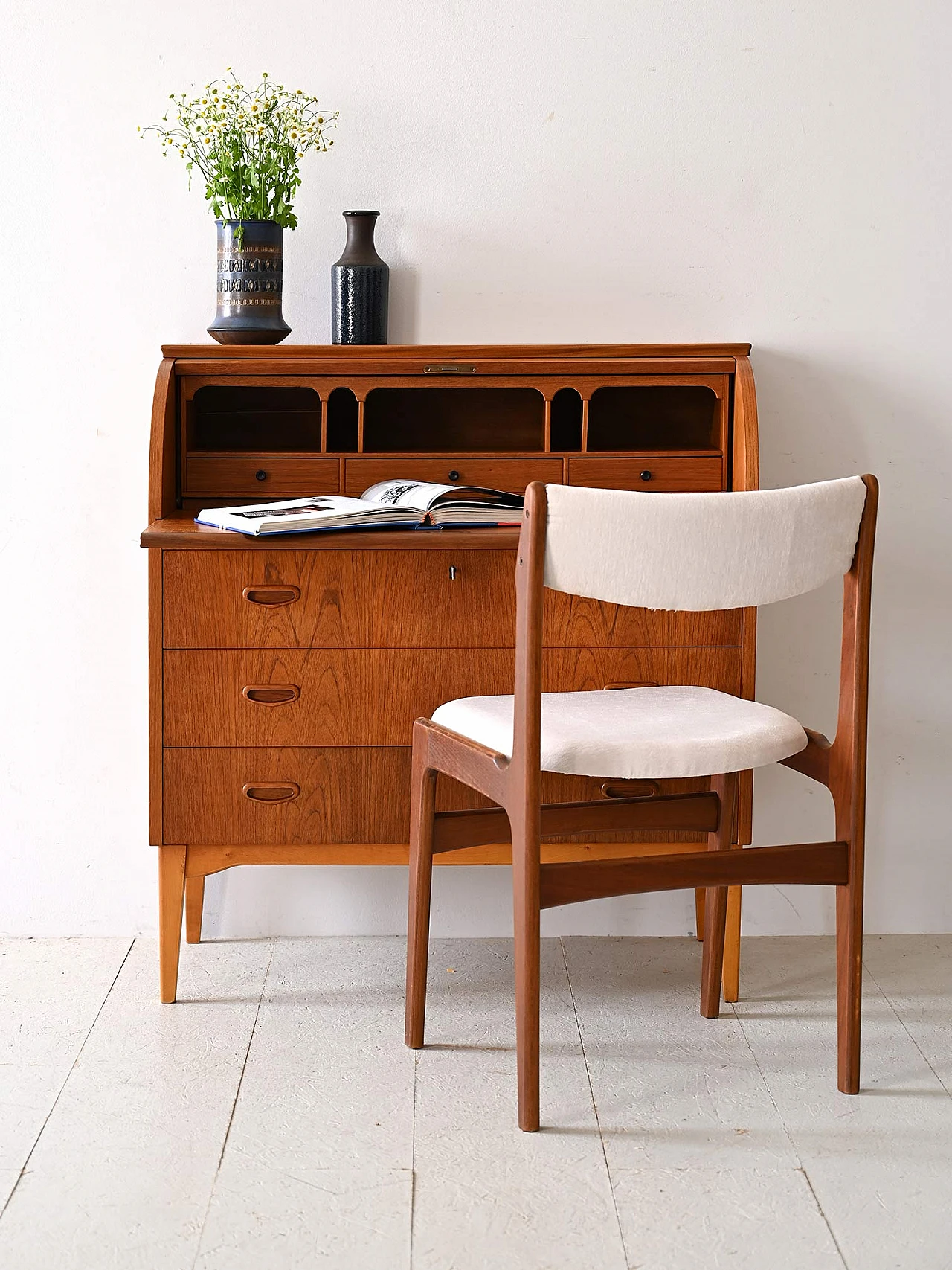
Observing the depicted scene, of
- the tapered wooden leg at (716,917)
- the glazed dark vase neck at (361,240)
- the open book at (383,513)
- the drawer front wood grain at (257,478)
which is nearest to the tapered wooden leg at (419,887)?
the open book at (383,513)

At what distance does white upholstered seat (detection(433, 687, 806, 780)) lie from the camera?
1674mm

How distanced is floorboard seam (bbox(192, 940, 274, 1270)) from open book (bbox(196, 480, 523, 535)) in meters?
0.82

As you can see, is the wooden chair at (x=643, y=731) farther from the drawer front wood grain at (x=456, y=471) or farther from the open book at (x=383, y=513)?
the drawer front wood grain at (x=456, y=471)

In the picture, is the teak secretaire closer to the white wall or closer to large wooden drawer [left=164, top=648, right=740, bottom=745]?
large wooden drawer [left=164, top=648, right=740, bottom=745]

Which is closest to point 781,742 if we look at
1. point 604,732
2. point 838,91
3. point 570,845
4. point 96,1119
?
point 604,732

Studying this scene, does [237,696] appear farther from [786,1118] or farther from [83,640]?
[786,1118]

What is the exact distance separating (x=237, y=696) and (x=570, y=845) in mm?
620

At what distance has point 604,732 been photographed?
5.65ft

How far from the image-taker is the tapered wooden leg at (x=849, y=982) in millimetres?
1784

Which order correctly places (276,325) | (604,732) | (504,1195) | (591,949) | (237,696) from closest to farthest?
(504,1195)
(604,732)
(237,696)
(276,325)
(591,949)

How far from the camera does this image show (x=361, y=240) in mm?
2273

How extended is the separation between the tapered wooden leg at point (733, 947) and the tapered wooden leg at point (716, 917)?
69 mm

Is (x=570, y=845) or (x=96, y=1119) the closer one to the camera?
(x=96, y=1119)

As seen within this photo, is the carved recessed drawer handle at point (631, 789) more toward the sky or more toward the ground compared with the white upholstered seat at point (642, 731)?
more toward the ground
